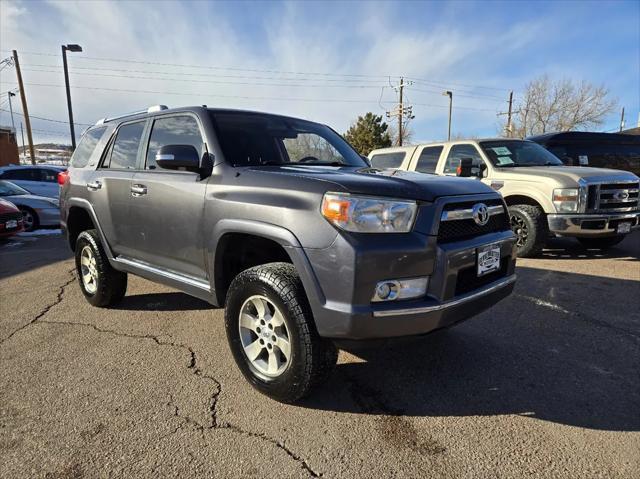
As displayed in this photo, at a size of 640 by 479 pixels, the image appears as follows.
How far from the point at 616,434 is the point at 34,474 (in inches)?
118

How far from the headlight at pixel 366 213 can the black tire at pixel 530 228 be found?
4576 millimetres

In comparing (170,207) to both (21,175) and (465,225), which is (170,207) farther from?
(21,175)

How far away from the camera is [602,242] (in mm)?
7055

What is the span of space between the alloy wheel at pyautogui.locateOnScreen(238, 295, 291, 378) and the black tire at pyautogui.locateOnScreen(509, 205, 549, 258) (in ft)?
15.8

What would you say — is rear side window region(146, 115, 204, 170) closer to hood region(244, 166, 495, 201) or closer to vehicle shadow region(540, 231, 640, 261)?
hood region(244, 166, 495, 201)

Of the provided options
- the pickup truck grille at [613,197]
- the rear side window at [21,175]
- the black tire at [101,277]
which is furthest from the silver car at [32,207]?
the pickup truck grille at [613,197]

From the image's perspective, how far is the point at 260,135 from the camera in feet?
11.1

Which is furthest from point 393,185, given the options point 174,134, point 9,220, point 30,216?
point 30,216

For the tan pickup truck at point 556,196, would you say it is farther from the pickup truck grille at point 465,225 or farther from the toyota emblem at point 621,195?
the pickup truck grille at point 465,225

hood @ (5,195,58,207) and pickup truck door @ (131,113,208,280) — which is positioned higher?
pickup truck door @ (131,113,208,280)

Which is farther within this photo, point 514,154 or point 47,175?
point 47,175

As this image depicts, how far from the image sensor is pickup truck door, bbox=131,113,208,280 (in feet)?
9.95

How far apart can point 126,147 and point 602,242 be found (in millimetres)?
7294

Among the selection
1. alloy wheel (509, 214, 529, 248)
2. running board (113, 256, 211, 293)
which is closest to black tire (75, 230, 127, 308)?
running board (113, 256, 211, 293)
